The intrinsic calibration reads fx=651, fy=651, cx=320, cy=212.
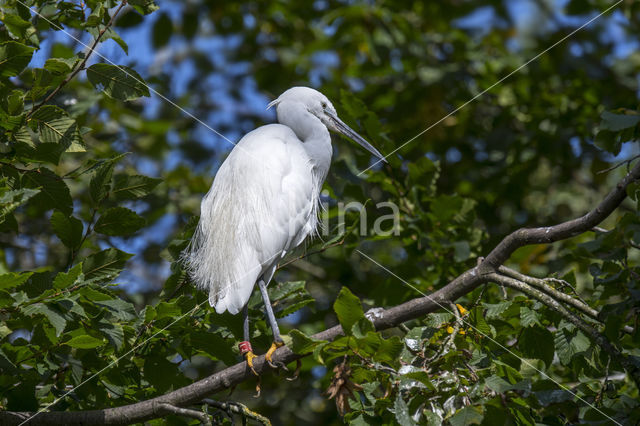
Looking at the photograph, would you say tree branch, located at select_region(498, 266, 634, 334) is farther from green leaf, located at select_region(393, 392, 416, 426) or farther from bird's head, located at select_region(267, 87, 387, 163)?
bird's head, located at select_region(267, 87, 387, 163)

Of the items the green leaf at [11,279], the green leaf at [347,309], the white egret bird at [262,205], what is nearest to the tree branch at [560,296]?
the green leaf at [347,309]

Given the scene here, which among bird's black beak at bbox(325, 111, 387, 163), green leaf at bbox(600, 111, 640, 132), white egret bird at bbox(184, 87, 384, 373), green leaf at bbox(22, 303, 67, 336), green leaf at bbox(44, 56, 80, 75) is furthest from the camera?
bird's black beak at bbox(325, 111, 387, 163)

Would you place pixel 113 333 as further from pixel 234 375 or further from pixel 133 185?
pixel 133 185

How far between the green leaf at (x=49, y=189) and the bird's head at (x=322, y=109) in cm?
118

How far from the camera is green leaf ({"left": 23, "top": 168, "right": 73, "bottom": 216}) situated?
2.23 metres

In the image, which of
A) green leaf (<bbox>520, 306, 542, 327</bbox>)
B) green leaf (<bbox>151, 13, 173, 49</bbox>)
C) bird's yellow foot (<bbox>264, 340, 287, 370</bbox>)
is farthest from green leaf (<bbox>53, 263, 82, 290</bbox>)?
green leaf (<bbox>151, 13, 173, 49</bbox>)

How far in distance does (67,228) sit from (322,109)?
4.56 ft

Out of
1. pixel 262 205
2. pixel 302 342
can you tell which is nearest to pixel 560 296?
pixel 302 342

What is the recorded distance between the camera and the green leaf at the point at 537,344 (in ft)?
6.55

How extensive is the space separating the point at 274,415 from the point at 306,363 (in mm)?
1165

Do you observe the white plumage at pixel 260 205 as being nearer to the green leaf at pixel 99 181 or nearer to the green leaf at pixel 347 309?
the green leaf at pixel 99 181

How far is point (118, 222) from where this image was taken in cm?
223

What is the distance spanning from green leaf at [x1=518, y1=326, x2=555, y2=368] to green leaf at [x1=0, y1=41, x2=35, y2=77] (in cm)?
180

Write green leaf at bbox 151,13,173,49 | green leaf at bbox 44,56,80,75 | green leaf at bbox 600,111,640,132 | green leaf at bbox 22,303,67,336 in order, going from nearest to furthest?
green leaf at bbox 22,303,67,336, green leaf at bbox 600,111,640,132, green leaf at bbox 44,56,80,75, green leaf at bbox 151,13,173,49
